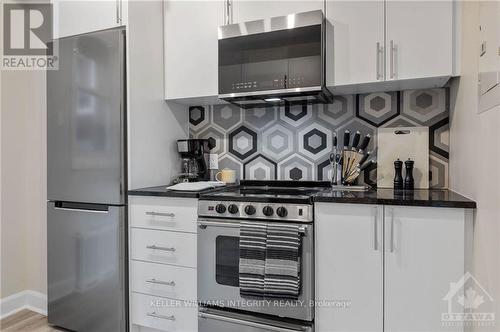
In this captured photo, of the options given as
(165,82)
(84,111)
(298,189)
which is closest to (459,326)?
(298,189)

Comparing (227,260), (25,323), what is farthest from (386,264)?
(25,323)

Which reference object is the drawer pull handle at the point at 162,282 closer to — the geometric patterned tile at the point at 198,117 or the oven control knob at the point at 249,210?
the oven control knob at the point at 249,210

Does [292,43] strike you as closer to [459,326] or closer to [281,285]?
[281,285]

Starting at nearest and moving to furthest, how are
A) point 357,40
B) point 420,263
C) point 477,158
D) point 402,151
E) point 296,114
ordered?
point 477,158, point 420,263, point 357,40, point 402,151, point 296,114

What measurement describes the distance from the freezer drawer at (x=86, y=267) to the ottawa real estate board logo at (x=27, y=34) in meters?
1.23

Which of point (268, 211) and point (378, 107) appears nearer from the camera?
point (268, 211)

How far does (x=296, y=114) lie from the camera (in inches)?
93.7

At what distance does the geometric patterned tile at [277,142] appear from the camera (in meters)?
2.40

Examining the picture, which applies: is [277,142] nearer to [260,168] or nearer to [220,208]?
[260,168]

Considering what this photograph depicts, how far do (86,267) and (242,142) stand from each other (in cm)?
139

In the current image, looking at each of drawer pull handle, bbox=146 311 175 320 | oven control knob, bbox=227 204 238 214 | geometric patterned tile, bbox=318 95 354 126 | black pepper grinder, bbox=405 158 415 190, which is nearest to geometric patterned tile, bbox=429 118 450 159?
black pepper grinder, bbox=405 158 415 190

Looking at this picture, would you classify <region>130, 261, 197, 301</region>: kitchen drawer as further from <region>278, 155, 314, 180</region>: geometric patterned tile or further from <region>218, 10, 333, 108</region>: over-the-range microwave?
<region>218, 10, 333, 108</region>: over-the-range microwave

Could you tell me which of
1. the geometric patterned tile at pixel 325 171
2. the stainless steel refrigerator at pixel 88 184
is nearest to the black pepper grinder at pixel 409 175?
the geometric patterned tile at pixel 325 171

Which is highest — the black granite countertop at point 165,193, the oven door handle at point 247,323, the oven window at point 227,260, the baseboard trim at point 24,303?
the black granite countertop at point 165,193
